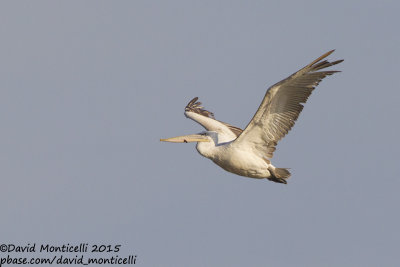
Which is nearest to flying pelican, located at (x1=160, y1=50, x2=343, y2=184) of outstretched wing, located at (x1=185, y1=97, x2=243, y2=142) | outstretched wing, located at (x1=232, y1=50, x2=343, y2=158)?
outstretched wing, located at (x1=232, y1=50, x2=343, y2=158)

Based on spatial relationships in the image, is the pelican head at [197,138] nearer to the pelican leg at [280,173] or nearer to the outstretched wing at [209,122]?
the outstretched wing at [209,122]

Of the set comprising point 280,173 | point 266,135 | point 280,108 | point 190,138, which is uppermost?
point 280,108

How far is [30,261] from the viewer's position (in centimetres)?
1513

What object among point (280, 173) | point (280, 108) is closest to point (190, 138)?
point (280, 173)

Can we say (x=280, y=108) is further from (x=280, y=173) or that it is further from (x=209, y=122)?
(x=209, y=122)

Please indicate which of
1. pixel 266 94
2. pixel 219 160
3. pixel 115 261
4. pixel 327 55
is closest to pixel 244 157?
pixel 219 160

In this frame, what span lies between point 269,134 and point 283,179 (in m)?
0.93

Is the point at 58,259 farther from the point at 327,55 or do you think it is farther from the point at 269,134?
the point at 327,55

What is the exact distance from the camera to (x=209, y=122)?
1691 cm

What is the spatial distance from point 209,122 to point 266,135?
2.86 meters

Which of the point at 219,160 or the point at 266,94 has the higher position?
the point at 266,94

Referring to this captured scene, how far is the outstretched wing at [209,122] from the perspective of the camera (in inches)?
634

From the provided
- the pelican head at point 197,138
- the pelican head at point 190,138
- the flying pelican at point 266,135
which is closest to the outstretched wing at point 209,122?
the pelican head at point 197,138

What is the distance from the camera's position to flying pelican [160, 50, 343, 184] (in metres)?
13.3
